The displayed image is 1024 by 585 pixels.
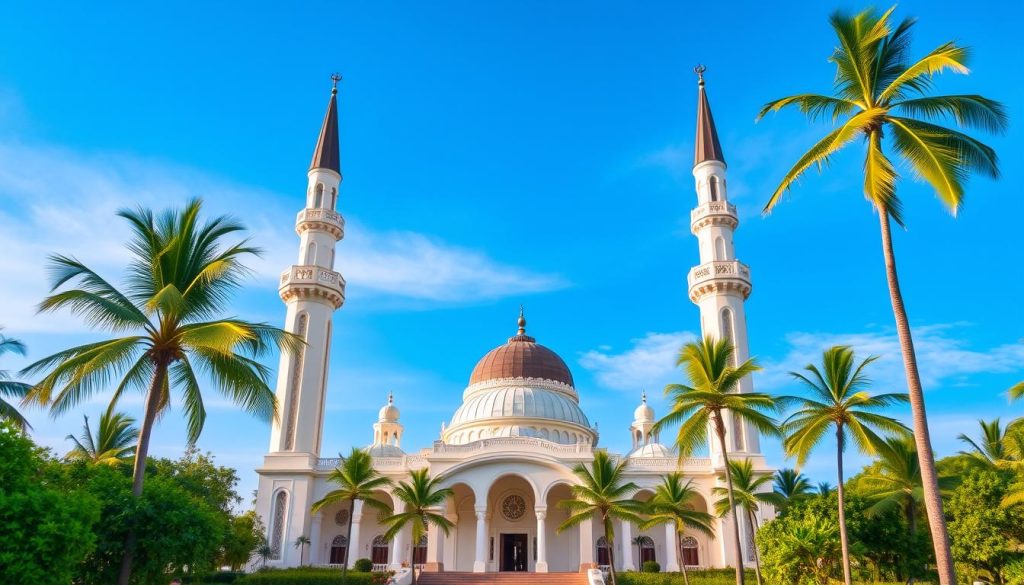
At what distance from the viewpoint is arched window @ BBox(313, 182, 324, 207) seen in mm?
45062

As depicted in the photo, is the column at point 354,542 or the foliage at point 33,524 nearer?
the foliage at point 33,524

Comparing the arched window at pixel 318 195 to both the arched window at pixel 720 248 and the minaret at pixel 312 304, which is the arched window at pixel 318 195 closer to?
the minaret at pixel 312 304

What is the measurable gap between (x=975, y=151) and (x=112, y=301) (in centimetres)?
1837

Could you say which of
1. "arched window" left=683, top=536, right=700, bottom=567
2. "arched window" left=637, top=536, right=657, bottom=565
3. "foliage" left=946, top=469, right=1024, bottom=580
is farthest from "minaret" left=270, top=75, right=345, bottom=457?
"foliage" left=946, top=469, right=1024, bottom=580

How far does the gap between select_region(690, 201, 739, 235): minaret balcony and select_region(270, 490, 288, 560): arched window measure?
27.7m

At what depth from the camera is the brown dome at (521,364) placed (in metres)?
51.4

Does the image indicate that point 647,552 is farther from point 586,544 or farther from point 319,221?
point 319,221

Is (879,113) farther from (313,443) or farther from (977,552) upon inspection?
(313,443)

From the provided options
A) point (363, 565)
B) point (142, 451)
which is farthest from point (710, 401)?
point (363, 565)

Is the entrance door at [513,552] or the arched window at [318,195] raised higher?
the arched window at [318,195]

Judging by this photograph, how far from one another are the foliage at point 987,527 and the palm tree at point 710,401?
10.0 m

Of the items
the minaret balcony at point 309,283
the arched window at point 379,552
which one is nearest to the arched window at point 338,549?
the arched window at point 379,552

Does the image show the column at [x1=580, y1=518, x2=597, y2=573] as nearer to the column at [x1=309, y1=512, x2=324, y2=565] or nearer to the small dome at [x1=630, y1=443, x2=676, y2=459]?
the small dome at [x1=630, y1=443, x2=676, y2=459]

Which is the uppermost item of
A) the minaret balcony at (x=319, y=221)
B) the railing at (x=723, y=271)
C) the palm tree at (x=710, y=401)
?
the minaret balcony at (x=319, y=221)
